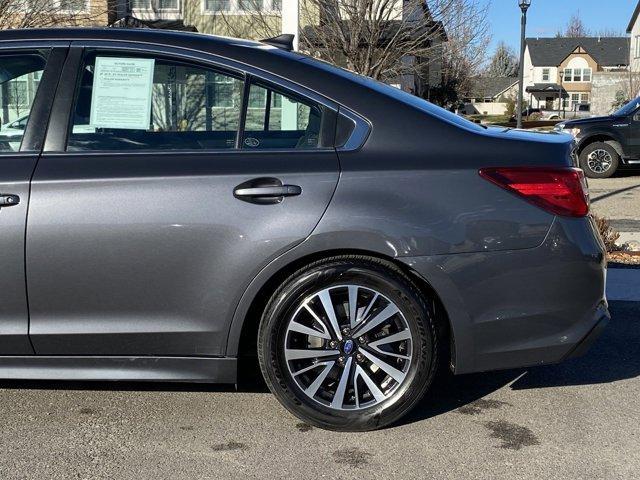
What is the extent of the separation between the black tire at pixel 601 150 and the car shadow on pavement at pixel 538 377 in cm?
1124

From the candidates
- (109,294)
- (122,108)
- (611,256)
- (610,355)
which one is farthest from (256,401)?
(611,256)

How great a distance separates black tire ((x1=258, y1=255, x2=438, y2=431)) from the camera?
11.4ft

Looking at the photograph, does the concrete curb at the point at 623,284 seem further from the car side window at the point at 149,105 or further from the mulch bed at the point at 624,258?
the car side window at the point at 149,105

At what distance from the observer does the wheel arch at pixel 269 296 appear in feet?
11.4

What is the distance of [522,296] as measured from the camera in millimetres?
3492

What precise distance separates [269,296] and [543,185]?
1.32 metres

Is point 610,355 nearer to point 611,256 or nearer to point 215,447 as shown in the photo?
point 215,447

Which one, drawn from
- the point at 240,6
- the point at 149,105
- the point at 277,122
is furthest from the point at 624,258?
the point at 240,6

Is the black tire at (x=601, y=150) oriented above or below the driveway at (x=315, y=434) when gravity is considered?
above

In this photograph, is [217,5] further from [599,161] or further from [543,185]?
[543,185]

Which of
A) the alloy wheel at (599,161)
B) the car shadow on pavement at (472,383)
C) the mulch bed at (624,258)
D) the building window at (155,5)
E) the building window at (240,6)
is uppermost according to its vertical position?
the building window at (155,5)

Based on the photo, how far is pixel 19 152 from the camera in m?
3.59

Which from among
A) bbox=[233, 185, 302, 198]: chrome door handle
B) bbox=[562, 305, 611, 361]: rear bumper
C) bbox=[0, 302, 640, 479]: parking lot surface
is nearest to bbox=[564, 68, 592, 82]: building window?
bbox=[0, 302, 640, 479]: parking lot surface

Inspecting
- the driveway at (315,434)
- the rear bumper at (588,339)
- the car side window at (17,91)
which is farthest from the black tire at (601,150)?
the car side window at (17,91)
